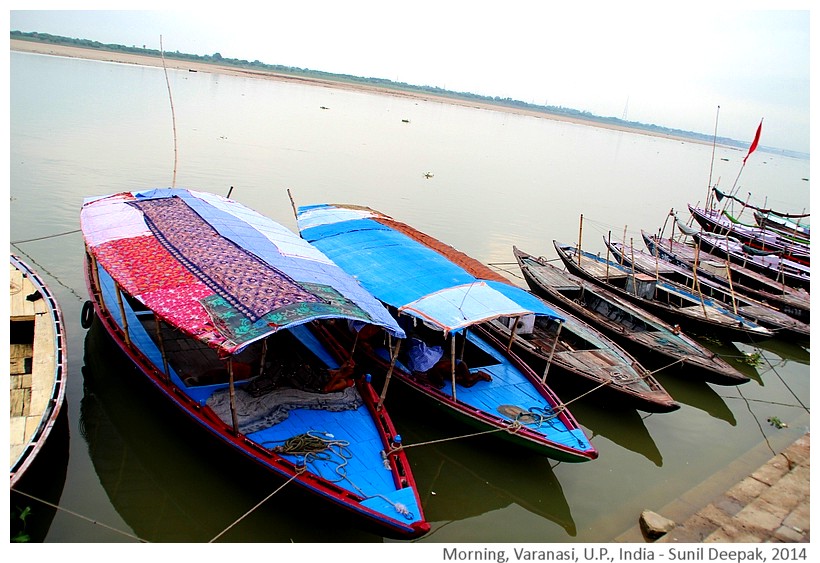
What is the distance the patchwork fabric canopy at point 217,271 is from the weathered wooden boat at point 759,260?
13.2m

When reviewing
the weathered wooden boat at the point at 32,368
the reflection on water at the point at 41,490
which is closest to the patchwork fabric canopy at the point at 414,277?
the weathered wooden boat at the point at 32,368

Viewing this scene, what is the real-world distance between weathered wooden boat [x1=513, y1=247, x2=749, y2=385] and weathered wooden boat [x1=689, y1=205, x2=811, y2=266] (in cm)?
891

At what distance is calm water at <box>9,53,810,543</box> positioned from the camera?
21.6ft

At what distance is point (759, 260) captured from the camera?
1845cm

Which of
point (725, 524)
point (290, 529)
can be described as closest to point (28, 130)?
point (290, 529)

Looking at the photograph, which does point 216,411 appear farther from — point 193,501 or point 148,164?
point 148,164

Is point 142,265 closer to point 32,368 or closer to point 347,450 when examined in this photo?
point 32,368

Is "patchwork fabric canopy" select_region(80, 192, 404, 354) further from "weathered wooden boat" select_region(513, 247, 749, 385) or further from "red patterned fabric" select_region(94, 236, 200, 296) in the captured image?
"weathered wooden boat" select_region(513, 247, 749, 385)

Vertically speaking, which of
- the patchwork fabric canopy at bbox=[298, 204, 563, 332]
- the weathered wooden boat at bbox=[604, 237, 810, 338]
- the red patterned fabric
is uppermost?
the red patterned fabric

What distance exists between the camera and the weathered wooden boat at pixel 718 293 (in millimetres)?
13016

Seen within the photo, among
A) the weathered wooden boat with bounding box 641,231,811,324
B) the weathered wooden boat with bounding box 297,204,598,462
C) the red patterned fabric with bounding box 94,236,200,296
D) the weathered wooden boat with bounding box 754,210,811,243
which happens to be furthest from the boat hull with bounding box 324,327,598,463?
the weathered wooden boat with bounding box 754,210,811,243

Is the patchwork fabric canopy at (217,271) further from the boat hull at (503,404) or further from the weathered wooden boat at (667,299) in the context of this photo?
the weathered wooden boat at (667,299)

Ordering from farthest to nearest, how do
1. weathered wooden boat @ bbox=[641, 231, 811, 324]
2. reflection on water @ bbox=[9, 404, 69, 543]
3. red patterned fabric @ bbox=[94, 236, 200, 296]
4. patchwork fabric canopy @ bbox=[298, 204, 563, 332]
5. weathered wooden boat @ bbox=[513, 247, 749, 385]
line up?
weathered wooden boat @ bbox=[641, 231, 811, 324], weathered wooden boat @ bbox=[513, 247, 749, 385], patchwork fabric canopy @ bbox=[298, 204, 563, 332], red patterned fabric @ bbox=[94, 236, 200, 296], reflection on water @ bbox=[9, 404, 69, 543]

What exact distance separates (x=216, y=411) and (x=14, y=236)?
1030cm
